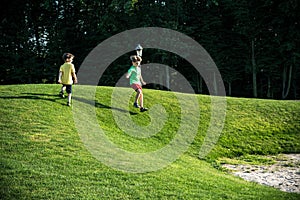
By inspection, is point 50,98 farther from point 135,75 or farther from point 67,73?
point 135,75

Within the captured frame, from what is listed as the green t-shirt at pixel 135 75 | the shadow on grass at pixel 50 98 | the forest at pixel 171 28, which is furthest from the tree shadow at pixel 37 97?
the forest at pixel 171 28

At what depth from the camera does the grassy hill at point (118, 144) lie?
7.50 meters

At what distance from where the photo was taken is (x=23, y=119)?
1140 centimetres

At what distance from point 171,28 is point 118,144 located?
1028 inches

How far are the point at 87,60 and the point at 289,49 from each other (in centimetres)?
2358

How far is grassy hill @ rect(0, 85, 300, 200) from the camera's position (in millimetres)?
7500

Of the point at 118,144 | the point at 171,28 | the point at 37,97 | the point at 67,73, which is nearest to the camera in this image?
the point at 118,144

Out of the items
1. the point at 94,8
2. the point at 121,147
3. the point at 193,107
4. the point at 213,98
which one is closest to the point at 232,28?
the point at 94,8

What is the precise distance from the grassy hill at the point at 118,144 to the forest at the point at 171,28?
20.1 metres

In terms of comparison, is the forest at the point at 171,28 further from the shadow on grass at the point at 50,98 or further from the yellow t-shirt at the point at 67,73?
the yellow t-shirt at the point at 67,73

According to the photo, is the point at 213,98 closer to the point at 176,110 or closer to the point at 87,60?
the point at 176,110

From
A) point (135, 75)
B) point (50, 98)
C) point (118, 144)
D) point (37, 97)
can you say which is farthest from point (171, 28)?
point (118, 144)

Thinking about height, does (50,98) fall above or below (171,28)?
below

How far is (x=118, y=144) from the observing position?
11234 millimetres
